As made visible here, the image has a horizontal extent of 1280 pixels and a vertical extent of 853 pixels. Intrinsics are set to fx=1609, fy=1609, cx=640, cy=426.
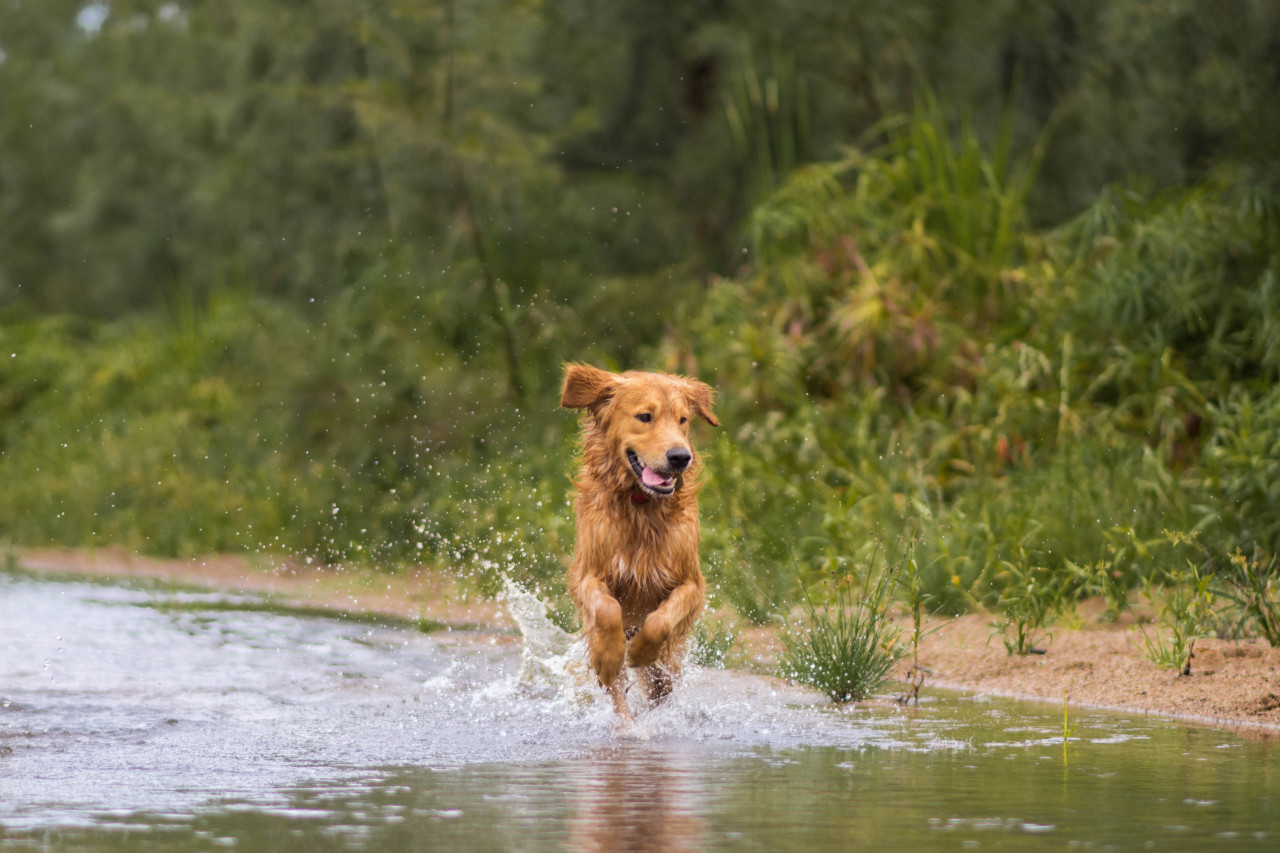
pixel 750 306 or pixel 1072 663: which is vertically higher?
pixel 750 306

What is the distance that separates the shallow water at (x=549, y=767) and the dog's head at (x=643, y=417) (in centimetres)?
111

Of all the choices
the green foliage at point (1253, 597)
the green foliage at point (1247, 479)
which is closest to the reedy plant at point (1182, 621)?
the green foliage at point (1253, 597)

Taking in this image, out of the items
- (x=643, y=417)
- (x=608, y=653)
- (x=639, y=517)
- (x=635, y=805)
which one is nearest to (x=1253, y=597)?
(x=639, y=517)

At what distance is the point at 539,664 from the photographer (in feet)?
28.7

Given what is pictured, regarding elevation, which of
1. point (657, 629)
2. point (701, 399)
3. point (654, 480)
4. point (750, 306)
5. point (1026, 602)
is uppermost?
point (750, 306)

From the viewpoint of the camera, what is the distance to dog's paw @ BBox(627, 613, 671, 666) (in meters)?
7.17

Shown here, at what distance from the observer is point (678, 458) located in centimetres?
719

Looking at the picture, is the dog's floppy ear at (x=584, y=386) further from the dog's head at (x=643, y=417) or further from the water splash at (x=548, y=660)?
the water splash at (x=548, y=660)

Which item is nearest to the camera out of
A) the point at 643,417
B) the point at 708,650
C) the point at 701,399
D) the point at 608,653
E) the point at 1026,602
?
the point at 608,653

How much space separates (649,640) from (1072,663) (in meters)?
2.79

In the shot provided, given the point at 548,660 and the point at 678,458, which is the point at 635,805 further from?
the point at 548,660

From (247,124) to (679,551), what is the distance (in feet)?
54.3

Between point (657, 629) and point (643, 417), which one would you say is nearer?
point (657, 629)

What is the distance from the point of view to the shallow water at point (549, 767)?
473 centimetres
